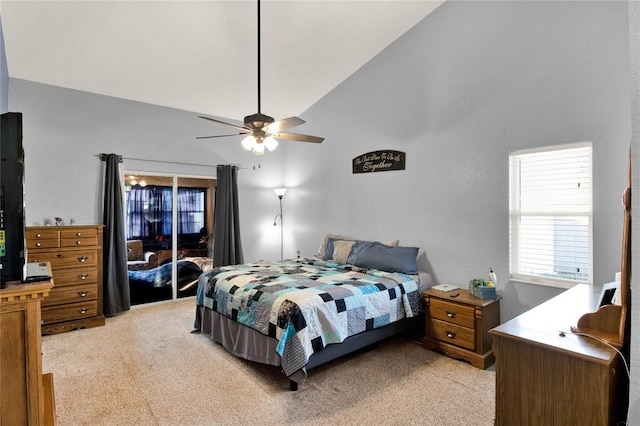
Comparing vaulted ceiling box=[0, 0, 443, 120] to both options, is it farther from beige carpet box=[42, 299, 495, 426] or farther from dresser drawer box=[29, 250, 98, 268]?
beige carpet box=[42, 299, 495, 426]

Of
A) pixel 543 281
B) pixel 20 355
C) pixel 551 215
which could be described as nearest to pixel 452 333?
pixel 543 281

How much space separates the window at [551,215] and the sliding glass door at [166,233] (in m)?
4.48

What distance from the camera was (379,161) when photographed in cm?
452

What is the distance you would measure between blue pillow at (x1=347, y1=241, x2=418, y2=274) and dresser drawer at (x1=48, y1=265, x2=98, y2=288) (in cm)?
320

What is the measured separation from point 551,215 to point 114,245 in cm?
514

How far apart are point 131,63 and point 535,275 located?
495 centimetres

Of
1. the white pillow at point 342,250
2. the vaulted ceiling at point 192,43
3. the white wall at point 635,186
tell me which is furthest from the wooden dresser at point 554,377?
the vaulted ceiling at point 192,43

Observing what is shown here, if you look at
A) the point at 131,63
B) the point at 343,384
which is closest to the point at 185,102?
the point at 131,63

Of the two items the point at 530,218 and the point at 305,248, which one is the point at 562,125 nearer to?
the point at 530,218

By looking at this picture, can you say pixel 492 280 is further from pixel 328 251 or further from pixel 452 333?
pixel 328 251

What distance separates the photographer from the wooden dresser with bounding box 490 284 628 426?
4.28ft

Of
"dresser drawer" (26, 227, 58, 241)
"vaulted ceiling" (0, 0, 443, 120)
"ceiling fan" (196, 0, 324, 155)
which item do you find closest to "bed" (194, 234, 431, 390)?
"ceiling fan" (196, 0, 324, 155)

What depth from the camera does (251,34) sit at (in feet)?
12.2

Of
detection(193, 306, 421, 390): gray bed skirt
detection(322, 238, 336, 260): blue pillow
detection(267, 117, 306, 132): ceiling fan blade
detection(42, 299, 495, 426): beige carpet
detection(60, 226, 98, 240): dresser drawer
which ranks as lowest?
detection(42, 299, 495, 426): beige carpet
